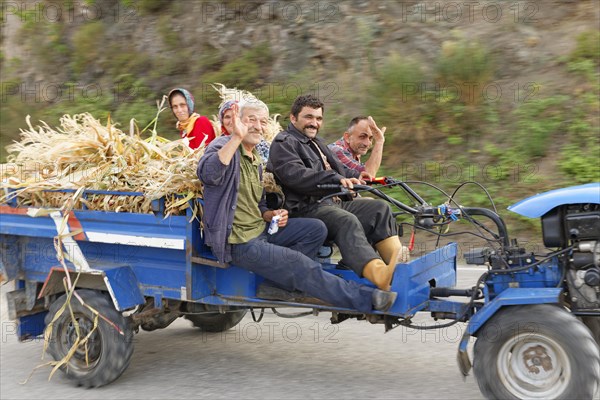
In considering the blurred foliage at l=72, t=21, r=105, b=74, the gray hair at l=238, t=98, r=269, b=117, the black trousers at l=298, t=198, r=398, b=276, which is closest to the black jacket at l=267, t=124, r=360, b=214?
the black trousers at l=298, t=198, r=398, b=276

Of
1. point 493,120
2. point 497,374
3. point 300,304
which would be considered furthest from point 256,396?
point 493,120

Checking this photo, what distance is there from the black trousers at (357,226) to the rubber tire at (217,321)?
63.9 inches

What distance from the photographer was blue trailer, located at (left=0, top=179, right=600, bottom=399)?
4.46 m

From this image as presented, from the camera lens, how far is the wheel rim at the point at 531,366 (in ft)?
14.5

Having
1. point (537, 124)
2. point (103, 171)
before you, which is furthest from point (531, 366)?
point (537, 124)

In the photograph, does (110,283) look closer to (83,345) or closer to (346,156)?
(83,345)

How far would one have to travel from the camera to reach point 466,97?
10.7 meters

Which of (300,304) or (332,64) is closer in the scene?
(300,304)

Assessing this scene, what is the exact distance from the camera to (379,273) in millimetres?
4934

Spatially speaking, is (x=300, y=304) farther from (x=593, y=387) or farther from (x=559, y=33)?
(x=559, y=33)

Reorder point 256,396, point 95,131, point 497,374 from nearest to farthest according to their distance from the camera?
point 497,374 → point 256,396 → point 95,131

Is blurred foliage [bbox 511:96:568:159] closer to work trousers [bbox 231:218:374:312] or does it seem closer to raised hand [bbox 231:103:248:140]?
work trousers [bbox 231:218:374:312]

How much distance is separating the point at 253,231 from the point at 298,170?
537 mm

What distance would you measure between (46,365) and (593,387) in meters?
3.99
